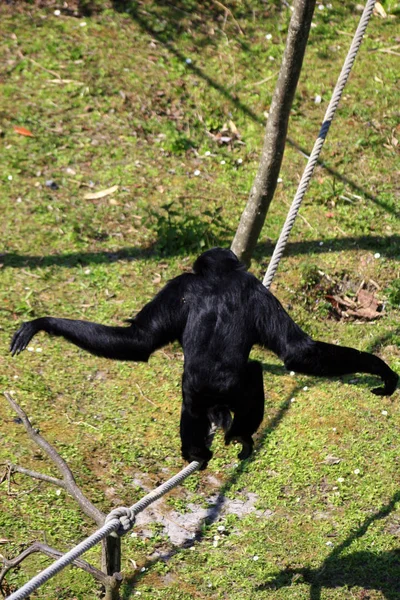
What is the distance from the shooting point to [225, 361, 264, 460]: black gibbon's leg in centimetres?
530

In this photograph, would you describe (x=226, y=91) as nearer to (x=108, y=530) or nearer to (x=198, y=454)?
(x=198, y=454)

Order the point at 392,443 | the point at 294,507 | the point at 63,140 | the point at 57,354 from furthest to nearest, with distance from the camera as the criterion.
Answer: the point at 63,140
the point at 57,354
the point at 392,443
the point at 294,507

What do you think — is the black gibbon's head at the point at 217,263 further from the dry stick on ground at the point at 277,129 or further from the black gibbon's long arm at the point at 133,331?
the dry stick on ground at the point at 277,129

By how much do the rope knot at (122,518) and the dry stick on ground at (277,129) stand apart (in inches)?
142

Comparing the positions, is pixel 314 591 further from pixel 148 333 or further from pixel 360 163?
pixel 360 163

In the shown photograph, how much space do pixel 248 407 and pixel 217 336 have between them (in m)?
0.68

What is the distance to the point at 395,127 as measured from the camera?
10.7 meters

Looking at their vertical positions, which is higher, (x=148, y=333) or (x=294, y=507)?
(x=148, y=333)

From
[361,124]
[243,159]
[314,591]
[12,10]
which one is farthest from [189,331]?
[12,10]

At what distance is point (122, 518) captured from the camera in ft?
15.0

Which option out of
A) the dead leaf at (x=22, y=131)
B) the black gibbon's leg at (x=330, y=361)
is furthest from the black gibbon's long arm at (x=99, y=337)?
the dead leaf at (x=22, y=131)

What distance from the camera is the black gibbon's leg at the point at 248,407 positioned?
530 centimetres

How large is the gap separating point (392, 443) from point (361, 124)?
501 centimetres

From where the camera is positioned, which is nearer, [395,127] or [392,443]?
[392,443]
